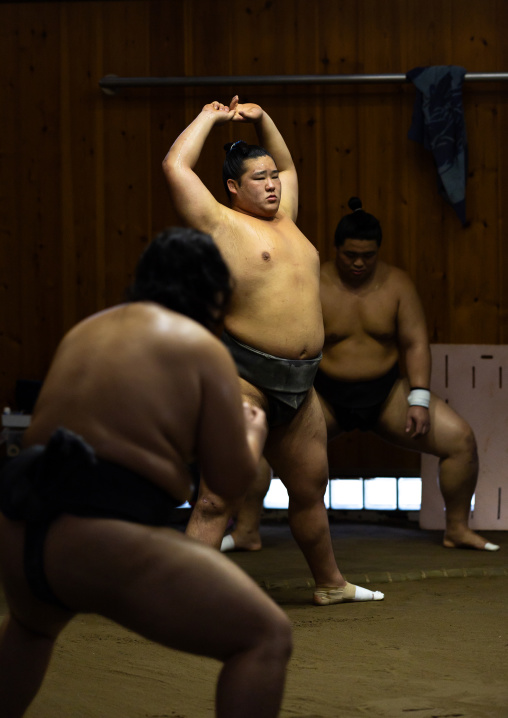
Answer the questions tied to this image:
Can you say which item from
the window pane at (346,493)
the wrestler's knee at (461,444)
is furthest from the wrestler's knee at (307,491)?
the window pane at (346,493)

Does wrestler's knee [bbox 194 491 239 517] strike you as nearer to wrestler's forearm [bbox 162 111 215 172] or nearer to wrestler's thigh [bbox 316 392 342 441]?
wrestler's forearm [bbox 162 111 215 172]

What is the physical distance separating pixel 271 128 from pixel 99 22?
6.32 feet

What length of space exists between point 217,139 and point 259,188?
1742 millimetres

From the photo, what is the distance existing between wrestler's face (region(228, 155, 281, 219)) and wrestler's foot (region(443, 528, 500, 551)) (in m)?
1.64

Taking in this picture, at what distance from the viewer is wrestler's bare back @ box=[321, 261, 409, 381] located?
3750 mm

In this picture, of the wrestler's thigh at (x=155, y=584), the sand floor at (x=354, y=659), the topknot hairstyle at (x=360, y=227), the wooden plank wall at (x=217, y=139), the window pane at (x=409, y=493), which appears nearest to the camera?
the wrestler's thigh at (x=155, y=584)

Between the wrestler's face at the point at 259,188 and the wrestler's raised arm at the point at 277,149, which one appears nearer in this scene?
the wrestler's face at the point at 259,188

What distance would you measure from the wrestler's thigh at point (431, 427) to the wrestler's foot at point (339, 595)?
863 millimetres

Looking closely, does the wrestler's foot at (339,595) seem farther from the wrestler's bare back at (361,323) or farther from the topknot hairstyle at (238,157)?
the topknot hairstyle at (238,157)

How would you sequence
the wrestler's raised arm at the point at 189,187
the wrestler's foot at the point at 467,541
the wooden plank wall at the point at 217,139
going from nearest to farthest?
the wrestler's raised arm at the point at 189,187
the wrestler's foot at the point at 467,541
the wooden plank wall at the point at 217,139

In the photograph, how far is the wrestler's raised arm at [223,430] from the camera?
4.73ft

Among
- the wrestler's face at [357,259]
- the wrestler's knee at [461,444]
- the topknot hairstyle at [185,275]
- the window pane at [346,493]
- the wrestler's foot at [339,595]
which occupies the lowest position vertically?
the window pane at [346,493]

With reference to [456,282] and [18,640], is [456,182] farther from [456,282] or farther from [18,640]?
[18,640]

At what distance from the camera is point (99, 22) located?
179 inches
